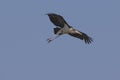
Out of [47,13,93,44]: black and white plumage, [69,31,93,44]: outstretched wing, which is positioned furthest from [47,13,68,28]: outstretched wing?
[69,31,93,44]: outstretched wing

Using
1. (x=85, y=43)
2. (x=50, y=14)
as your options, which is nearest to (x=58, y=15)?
(x=50, y=14)

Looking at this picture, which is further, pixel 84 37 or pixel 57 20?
pixel 84 37

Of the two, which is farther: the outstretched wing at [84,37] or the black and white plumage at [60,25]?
the outstretched wing at [84,37]

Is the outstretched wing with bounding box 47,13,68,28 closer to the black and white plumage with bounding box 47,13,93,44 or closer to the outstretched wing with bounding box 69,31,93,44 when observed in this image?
the black and white plumage with bounding box 47,13,93,44

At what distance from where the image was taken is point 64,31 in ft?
121

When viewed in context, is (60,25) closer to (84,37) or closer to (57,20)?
(57,20)

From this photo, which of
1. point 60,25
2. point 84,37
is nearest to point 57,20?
point 60,25

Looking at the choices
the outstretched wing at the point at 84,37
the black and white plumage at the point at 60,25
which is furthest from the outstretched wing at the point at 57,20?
the outstretched wing at the point at 84,37

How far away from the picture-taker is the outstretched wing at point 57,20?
3674 cm

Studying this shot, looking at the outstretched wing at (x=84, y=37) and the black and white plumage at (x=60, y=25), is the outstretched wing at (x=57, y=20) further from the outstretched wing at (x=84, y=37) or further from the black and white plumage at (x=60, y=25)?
the outstretched wing at (x=84, y=37)

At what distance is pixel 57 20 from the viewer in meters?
37.0

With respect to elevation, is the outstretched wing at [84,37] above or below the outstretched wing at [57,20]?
below

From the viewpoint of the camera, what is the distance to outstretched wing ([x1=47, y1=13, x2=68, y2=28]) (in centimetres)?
3674

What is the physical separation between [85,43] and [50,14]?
3439 millimetres
